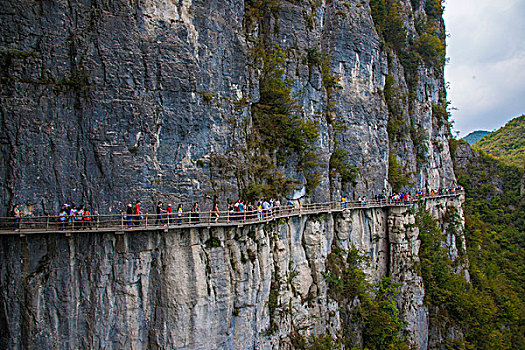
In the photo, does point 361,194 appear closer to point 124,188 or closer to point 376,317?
point 376,317

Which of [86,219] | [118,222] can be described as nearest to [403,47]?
[118,222]

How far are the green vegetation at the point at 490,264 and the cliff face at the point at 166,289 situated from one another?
773 inches

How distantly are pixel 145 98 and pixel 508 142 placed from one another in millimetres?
117070

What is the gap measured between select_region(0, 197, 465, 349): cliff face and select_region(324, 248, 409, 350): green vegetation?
229 centimetres

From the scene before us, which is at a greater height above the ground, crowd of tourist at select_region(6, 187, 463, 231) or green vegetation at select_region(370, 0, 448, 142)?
green vegetation at select_region(370, 0, 448, 142)

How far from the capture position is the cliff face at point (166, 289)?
540 inches

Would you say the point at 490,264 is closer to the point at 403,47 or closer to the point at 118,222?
the point at 403,47

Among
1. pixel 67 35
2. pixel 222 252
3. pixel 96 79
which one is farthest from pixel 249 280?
pixel 67 35

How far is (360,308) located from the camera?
26.8 meters

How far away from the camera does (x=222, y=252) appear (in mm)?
17703

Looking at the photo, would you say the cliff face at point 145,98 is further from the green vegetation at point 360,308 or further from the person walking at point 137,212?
the green vegetation at point 360,308

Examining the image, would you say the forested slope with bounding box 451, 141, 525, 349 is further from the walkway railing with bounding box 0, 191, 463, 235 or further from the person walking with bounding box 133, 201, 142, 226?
the person walking with bounding box 133, 201, 142, 226

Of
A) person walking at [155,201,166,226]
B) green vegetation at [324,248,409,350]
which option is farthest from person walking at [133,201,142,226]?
green vegetation at [324,248,409,350]

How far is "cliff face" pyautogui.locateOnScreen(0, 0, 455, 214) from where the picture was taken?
47.5 feet
